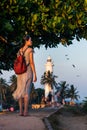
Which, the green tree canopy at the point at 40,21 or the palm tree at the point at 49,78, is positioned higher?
the palm tree at the point at 49,78

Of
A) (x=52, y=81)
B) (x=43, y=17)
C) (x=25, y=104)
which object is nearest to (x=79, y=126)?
(x=25, y=104)

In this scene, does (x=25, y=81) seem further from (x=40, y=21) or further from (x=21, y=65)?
(x=40, y=21)

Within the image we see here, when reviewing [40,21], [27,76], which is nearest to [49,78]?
[40,21]

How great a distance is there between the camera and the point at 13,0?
52.3ft

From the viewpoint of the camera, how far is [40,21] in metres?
17.3

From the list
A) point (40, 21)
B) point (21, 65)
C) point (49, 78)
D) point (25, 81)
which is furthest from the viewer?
point (49, 78)

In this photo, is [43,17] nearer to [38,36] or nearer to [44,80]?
[38,36]

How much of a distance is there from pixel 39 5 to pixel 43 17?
443 millimetres

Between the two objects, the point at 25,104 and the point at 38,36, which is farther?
the point at 38,36

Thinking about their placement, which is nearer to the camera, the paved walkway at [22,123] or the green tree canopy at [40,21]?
the paved walkway at [22,123]

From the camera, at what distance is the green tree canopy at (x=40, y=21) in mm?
16344

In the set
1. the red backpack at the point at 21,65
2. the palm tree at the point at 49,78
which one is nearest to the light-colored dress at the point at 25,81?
the red backpack at the point at 21,65

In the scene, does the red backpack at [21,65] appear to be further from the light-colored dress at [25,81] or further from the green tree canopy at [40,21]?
the green tree canopy at [40,21]

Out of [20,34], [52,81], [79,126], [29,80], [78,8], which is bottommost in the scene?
[79,126]
